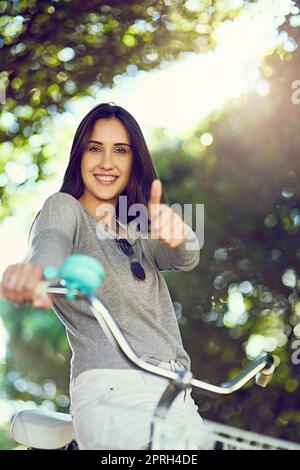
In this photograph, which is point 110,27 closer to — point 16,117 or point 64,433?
point 16,117

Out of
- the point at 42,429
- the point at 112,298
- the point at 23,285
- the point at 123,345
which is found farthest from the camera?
the point at 42,429

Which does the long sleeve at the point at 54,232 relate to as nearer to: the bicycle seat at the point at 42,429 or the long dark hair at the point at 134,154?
the long dark hair at the point at 134,154

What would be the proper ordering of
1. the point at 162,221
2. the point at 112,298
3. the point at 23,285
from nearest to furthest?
the point at 23,285, the point at 162,221, the point at 112,298

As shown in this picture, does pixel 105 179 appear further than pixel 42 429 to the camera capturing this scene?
Yes

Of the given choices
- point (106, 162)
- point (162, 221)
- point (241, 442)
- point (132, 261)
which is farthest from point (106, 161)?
point (241, 442)

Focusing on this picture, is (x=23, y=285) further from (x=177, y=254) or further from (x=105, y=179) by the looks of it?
(x=105, y=179)

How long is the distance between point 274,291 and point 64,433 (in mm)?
3432

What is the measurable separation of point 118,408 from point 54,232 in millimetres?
436

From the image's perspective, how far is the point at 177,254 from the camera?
205 cm

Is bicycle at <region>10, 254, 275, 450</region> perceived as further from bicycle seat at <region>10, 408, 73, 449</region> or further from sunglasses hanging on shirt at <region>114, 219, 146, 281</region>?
sunglasses hanging on shirt at <region>114, 219, 146, 281</region>

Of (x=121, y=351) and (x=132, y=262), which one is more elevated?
(x=132, y=262)

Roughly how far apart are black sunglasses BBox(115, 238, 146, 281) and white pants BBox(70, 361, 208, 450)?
25 cm

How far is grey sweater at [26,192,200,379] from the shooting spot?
1.89 meters

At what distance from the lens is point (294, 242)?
17.5 feet
